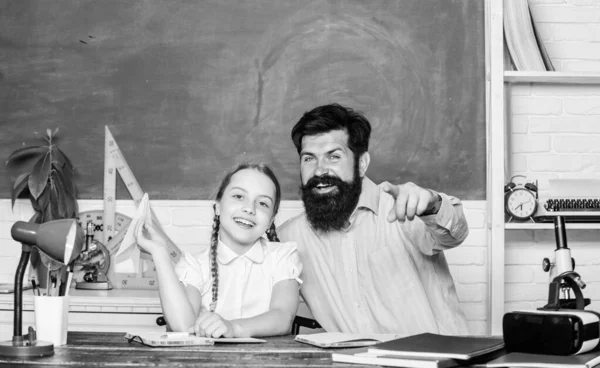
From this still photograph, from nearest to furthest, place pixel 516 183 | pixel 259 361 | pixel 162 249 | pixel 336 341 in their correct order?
pixel 259 361, pixel 336 341, pixel 162 249, pixel 516 183

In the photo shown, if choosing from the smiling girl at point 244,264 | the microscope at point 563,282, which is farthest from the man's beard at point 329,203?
the microscope at point 563,282

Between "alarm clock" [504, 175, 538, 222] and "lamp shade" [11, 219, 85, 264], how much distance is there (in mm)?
2049

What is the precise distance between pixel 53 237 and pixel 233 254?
633 millimetres

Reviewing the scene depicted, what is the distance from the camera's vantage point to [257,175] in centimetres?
241

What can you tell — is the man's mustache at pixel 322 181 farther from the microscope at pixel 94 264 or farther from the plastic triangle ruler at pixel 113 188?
the microscope at pixel 94 264

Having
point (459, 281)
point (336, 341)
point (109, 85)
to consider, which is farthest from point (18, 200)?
point (336, 341)

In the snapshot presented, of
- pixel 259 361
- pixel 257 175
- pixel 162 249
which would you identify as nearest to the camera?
pixel 259 361

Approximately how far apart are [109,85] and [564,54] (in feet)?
6.80

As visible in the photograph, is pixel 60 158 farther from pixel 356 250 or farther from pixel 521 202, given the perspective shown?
pixel 521 202

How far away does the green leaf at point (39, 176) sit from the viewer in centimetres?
341

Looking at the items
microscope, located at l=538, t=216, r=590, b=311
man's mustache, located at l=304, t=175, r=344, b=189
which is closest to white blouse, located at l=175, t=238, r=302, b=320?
man's mustache, located at l=304, t=175, r=344, b=189

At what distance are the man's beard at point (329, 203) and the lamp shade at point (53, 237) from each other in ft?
3.84

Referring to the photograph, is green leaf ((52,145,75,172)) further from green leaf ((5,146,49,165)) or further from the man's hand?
the man's hand

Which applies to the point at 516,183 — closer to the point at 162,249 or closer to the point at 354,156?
the point at 354,156
